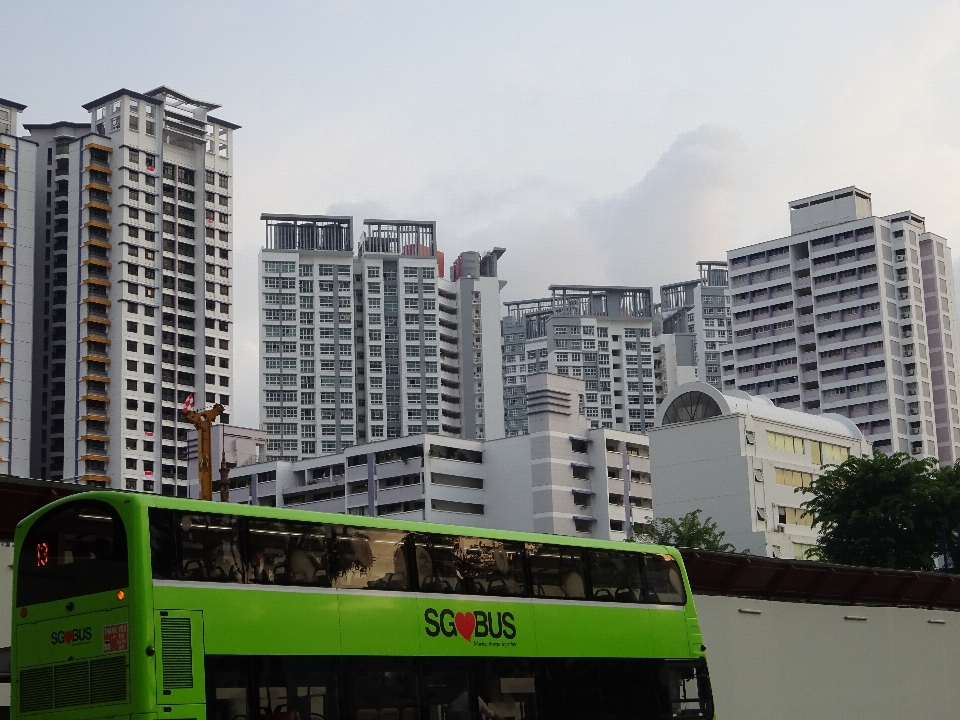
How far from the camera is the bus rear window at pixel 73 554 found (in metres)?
15.6

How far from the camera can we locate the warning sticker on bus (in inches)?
596

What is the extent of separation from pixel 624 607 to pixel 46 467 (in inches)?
4733

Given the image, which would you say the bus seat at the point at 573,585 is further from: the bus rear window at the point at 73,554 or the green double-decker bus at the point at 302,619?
the bus rear window at the point at 73,554

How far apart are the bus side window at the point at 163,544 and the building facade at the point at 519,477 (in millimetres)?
109530

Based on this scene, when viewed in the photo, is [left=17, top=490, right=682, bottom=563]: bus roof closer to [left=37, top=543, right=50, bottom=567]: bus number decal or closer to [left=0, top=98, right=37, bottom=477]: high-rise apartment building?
[left=37, top=543, right=50, bottom=567]: bus number decal

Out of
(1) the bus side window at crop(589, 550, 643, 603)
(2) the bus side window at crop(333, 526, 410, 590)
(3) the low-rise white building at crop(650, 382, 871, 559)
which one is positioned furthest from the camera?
(3) the low-rise white building at crop(650, 382, 871, 559)

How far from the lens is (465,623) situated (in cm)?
1931

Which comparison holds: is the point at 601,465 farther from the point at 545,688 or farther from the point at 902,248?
the point at 545,688

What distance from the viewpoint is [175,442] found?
139 metres

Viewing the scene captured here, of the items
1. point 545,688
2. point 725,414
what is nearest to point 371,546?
point 545,688

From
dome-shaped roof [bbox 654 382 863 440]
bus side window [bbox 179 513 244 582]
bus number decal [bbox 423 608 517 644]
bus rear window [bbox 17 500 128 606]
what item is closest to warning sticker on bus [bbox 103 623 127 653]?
bus rear window [bbox 17 500 128 606]

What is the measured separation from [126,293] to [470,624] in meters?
126

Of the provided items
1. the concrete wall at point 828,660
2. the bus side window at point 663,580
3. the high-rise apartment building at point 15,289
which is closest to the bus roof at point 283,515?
the bus side window at point 663,580

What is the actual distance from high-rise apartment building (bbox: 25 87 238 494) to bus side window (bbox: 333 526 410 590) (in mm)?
116513
